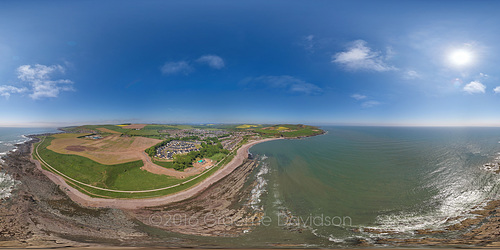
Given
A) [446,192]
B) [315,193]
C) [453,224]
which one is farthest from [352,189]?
[446,192]

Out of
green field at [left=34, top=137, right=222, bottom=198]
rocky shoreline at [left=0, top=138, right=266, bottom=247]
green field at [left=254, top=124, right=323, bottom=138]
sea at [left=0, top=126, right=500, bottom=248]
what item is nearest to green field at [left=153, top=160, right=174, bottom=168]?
green field at [left=34, top=137, right=222, bottom=198]

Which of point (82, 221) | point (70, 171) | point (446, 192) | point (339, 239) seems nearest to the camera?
point (339, 239)

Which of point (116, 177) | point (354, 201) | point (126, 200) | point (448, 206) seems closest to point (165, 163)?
point (116, 177)

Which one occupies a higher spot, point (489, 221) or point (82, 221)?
point (489, 221)

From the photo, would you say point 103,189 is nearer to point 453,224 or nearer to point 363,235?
point 363,235

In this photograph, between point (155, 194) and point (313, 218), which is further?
point (155, 194)

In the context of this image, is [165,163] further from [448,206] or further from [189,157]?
[448,206]

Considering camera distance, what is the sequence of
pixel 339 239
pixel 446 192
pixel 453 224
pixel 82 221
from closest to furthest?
pixel 339 239
pixel 453 224
pixel 82 221
pixel 446 192

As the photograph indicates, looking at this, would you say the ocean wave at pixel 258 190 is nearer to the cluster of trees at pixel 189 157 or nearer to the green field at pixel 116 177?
the green field at pixel 116 177
